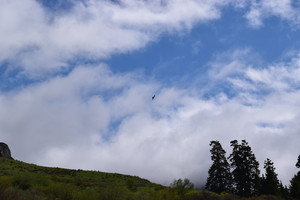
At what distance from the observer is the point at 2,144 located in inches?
2596

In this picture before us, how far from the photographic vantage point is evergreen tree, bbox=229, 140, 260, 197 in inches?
1663

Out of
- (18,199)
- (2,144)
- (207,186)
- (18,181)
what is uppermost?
(2,144)

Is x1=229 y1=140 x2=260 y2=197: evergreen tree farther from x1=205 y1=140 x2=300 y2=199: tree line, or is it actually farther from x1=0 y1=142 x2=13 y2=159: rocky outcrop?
x1=0 y1=142 x2=13 y2=159: rocky outcrop

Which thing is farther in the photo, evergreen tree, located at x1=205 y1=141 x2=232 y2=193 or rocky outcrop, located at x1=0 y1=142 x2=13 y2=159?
rocky outcrop, located at x1=0 y1=142 x2=13 y2=159

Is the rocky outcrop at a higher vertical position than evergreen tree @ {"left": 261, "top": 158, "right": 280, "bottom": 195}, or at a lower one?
higher

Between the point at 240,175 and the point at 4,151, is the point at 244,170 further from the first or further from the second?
the point at 4,151

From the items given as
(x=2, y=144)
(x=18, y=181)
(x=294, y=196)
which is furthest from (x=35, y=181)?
(x=2, y=144)

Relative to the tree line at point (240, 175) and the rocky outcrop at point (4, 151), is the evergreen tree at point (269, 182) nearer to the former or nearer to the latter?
the tree line at point (240, 175)

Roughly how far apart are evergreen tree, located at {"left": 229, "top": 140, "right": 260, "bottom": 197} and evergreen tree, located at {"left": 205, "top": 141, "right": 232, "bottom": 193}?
1266 millimetres

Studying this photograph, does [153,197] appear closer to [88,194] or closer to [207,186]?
[88,194]

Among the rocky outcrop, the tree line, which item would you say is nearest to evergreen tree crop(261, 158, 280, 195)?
the tree line

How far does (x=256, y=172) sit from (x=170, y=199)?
30.3 meters

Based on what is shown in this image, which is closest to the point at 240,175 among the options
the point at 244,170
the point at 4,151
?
the point at 244,170

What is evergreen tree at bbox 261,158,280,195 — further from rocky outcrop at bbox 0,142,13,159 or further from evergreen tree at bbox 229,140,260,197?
rocky outcrop at bbox 0,142,13,159
